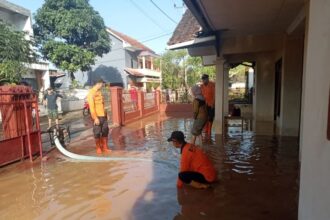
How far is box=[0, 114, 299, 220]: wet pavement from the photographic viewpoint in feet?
12.6

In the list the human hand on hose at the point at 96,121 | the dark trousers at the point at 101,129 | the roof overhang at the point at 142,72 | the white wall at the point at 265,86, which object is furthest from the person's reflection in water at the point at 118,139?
the roof overhang at the point at 142,72

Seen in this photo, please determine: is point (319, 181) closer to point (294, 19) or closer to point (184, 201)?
point (184, 201)

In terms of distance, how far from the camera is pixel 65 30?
24594 mm

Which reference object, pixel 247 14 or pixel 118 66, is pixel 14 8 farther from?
pixel 247 14

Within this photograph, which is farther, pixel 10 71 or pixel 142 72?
pixel 142 72

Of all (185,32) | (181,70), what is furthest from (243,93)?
(185,32)

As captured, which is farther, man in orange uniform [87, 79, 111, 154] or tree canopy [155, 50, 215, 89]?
tree canopy [155, 50, 215, 89]

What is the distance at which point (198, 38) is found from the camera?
26.2 feet

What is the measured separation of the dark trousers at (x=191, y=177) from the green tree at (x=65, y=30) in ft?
73.3

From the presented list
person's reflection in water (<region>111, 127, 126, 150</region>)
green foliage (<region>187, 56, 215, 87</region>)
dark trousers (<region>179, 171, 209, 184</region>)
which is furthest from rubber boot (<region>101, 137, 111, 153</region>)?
green foliage (<region>187, 56, 215, 87</region>)

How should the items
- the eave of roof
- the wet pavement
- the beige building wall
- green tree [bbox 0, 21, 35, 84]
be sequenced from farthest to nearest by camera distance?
1. the eave of roof
2. green tree [bbox 0, 21, 35, 84]
3. the beige building wall
4. the wet pavement

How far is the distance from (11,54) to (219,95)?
9.93 m

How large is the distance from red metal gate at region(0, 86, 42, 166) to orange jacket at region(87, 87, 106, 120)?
1203 mm

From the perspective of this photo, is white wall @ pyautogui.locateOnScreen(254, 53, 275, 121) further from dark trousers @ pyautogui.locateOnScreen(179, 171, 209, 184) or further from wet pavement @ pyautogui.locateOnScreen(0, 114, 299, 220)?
dark trousers @ pyautogui.locateOnScreen(179, 171, 209, 184)
